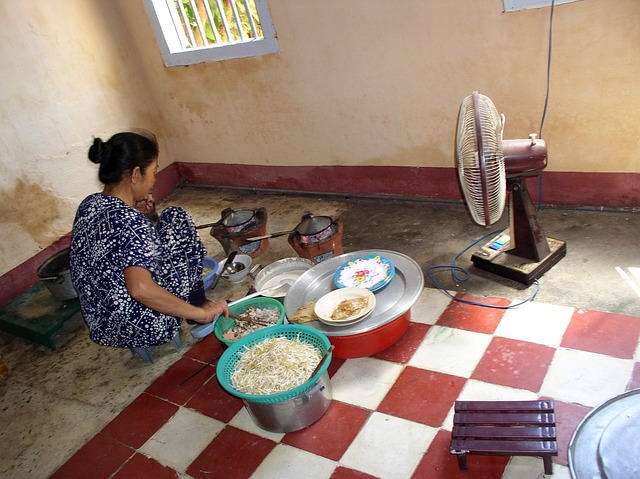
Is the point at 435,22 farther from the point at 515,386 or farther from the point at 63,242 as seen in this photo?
the point at 63,242

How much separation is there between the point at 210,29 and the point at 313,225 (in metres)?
2.62

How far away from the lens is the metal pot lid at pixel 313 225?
10.8ft

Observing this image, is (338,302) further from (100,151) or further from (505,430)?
(100,151)

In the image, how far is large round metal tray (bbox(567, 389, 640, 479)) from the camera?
4.52ft

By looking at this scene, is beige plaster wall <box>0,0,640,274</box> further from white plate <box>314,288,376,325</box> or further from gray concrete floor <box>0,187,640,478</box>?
white plate <box>314,288,376,325</box>

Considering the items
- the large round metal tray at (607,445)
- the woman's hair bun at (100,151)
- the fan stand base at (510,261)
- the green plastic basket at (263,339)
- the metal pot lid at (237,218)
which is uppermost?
the woman's hair bun at (100,151)

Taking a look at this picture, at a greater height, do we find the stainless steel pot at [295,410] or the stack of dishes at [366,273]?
the stack of dishes at [366,273]

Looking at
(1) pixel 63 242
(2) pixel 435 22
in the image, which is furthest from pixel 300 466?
(1) pixel 63 242

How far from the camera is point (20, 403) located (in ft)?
9.59

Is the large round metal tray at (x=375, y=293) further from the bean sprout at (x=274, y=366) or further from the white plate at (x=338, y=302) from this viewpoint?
the bean sprout at (x=274, y=366)

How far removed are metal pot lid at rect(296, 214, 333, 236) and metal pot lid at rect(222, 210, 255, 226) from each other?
57 centimetres

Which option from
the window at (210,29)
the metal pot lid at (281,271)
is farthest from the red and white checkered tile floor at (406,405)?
the window at (210,29)

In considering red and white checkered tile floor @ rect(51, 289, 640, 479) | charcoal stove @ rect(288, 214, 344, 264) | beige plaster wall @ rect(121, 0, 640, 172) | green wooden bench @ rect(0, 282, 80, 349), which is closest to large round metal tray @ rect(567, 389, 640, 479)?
red and white checkered tile floor @ rect(51, 289, 640, 479)

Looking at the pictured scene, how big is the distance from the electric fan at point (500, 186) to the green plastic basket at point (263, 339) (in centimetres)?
103
